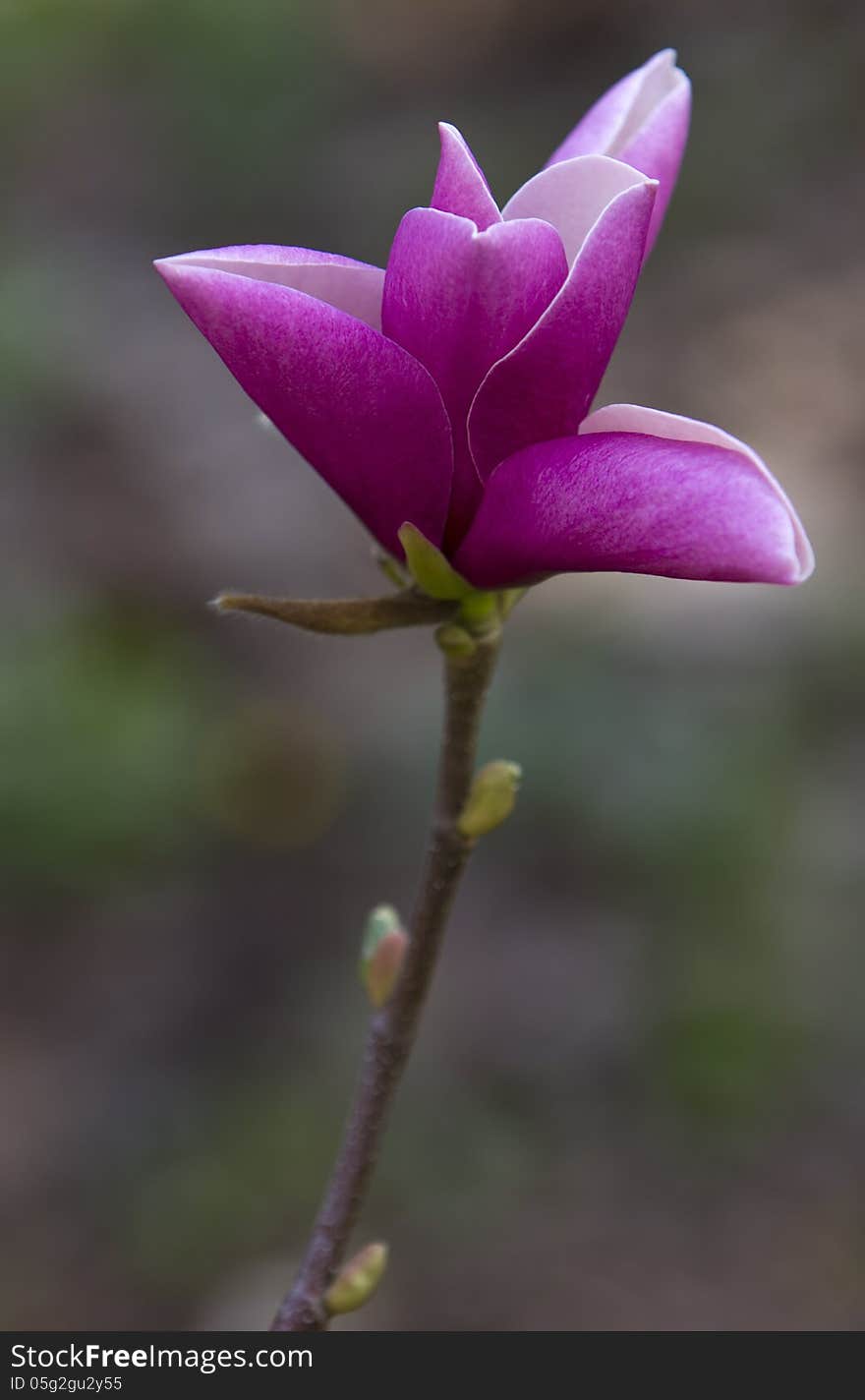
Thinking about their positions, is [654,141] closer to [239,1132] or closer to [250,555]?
[239,1132]

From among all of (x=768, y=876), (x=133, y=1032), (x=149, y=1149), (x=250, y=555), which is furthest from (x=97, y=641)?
(x=768, y=876)

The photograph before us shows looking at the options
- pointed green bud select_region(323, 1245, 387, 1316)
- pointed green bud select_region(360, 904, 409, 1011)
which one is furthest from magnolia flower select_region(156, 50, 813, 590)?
pointed green bud select_region(323, 1245, 387, 1316)

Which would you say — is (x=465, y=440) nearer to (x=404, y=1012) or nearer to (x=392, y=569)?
(x=392, y=569)

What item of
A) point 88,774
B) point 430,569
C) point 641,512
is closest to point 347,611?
point 430,569

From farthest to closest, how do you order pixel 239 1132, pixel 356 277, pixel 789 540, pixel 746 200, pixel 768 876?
pixel 746 200 < pixel 768 876 < pixel 239 1132 < pixel 356 277 < pixel 789 540

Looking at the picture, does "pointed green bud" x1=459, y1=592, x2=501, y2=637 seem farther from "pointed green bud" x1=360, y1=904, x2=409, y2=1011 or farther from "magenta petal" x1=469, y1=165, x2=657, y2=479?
"pointed green bud" x1=360, y1=904, x2=409, y2=1011
